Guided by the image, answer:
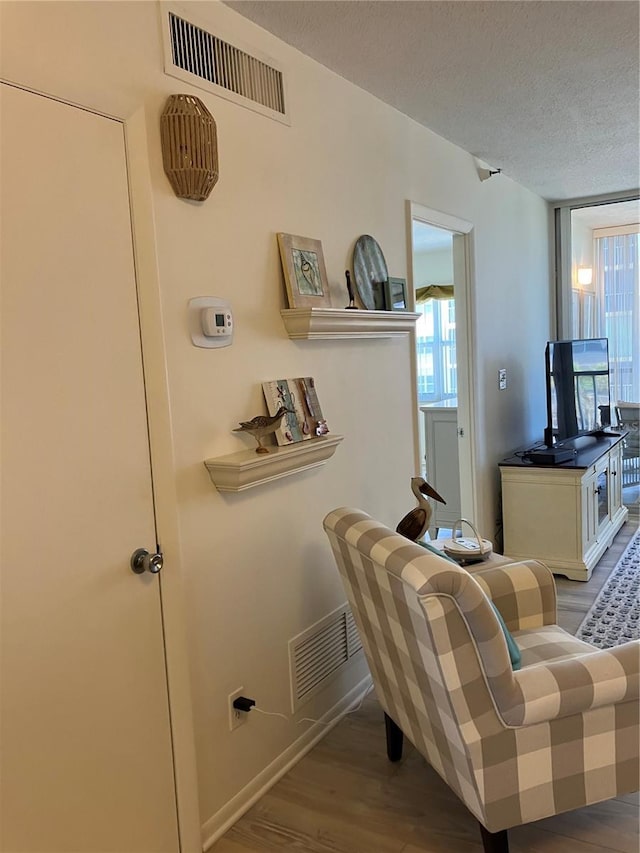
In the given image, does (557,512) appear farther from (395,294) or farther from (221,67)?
(221,67)

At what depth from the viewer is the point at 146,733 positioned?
5.95 ft

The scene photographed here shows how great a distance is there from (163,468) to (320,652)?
117 cm

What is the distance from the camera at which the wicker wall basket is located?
1.88 m

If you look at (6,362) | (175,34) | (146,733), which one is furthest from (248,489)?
(175,34)

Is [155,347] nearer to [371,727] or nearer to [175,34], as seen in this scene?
[175,34]

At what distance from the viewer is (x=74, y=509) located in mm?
1612

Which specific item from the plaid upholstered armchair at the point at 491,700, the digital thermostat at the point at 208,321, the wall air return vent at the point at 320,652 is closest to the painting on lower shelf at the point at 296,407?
the digital thermostat at the point at 208,321

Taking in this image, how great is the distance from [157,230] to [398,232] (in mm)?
1602

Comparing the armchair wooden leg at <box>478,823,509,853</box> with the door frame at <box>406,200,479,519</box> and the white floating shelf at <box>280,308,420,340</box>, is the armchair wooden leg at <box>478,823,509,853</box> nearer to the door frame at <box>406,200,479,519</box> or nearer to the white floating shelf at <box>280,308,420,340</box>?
the white floating shelf at <box>280,308,420,340</box>

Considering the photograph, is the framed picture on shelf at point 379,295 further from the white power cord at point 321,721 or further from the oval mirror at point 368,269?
the white power cord at point 321,721

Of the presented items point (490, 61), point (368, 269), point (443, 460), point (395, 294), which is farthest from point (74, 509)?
point (443, 460)

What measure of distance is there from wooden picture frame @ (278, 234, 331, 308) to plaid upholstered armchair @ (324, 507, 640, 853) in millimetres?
919

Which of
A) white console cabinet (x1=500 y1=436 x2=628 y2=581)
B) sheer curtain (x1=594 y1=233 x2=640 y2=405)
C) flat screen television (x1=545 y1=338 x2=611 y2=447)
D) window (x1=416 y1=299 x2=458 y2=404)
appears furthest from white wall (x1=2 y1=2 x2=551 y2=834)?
sheer curtain (x1=594 y1=233 x2=640 y2=405)

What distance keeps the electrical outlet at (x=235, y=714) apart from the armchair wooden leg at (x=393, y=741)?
20.6 inches
